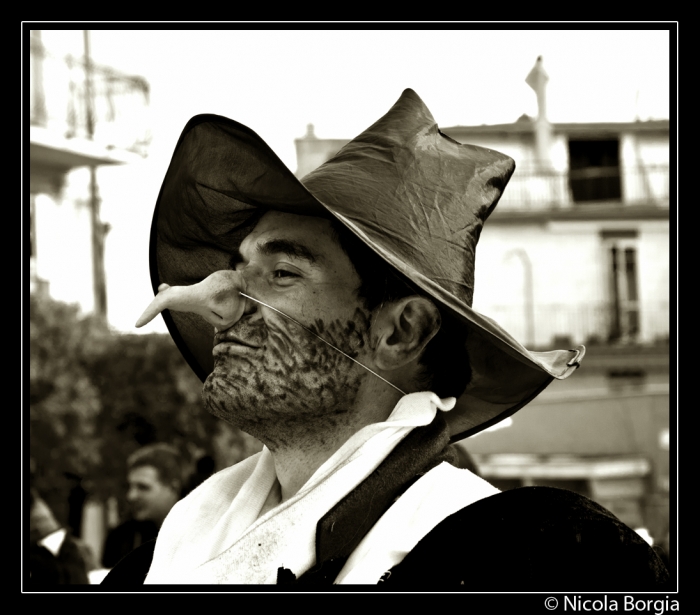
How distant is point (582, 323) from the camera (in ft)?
73.5

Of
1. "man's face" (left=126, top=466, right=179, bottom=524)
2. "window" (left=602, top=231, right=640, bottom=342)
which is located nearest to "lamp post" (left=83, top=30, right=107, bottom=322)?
"man's face" (left=126, top=466, right=179, bottom=524)

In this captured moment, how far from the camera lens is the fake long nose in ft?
8.05

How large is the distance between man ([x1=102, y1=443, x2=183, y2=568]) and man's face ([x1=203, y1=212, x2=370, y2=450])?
148 inches

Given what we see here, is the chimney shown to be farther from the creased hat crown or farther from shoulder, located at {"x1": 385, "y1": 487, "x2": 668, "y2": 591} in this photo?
shoulder, located at {"x1": 385, "y1": 487, "x2": 668, "y2": 591}

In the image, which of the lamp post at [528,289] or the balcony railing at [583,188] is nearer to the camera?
the lamp post at [528,289]

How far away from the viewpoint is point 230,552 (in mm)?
2389

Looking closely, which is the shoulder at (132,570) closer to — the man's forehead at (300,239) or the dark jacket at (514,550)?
the dark jacket at (514,550)

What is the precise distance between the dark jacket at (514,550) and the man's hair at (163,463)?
406 cm

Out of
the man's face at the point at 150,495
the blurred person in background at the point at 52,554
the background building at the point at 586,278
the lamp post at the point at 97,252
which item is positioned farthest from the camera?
the background building at the point at 586,278

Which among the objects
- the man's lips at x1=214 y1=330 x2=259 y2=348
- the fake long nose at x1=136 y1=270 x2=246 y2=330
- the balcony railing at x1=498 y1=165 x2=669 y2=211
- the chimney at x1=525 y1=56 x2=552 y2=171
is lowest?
the man's lips at x1=214 y1=330 x2=259 y2=348

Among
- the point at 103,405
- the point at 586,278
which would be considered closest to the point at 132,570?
the point at 103,405

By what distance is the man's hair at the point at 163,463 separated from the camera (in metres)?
6.28

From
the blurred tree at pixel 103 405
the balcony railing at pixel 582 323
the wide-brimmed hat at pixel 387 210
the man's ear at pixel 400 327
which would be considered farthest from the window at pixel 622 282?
the man's ear at pixel 400 327
